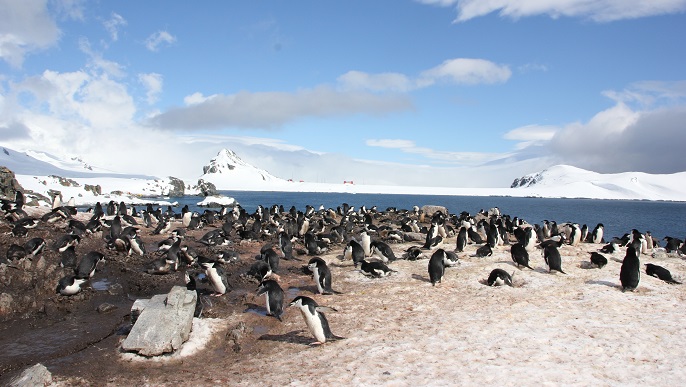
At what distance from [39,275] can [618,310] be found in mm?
14937

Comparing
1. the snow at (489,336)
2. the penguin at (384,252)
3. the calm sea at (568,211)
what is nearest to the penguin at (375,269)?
the snow at (489,336)

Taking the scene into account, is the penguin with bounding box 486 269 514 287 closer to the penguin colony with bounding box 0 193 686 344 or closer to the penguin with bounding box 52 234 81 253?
the penguin colony with bounding box 0 193 686 344

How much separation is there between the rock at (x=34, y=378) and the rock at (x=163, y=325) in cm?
133

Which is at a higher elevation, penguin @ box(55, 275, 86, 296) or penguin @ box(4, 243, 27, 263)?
penguin @ box(4, 243, 27, 263)

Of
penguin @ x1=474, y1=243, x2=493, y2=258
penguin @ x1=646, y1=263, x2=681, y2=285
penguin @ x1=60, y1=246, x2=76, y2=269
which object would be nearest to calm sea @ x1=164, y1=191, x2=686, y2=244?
penguin @ x1=474, y1=243, x2=493, y2=258

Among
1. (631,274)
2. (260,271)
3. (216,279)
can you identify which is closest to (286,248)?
(260,271)

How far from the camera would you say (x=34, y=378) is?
6574 mm

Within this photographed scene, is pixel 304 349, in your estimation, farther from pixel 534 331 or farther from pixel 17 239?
pixel 17 239

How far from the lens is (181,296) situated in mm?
8758

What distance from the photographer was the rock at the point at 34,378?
650 cm

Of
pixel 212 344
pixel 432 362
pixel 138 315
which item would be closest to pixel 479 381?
pixel 432 362

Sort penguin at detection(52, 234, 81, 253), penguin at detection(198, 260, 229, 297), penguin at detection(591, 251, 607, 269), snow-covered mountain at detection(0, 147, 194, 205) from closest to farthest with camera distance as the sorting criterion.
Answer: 1. penguin at detection(198, 260, 229, 297)
2. penguin at detection(591, 251, 607, 269)
3. penguin at detection(52, 234, 81, 253)
4. snow-covered mountain at detection(0, 147, 194, 205)

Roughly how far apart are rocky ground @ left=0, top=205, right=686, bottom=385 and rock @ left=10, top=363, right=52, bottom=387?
0.71ft

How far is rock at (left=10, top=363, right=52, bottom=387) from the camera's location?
21.3 feet
